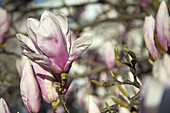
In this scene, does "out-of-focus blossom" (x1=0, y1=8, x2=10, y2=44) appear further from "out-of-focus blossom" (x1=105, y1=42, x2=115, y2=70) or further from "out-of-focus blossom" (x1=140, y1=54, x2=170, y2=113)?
"out-of-focus blossom" (x1=140, y1=54, x2=170, y2=113)

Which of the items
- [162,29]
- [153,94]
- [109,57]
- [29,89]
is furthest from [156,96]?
[109,57]

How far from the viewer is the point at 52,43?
1.81 feet

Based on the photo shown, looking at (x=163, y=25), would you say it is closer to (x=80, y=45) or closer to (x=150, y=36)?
(x=150, y=36)

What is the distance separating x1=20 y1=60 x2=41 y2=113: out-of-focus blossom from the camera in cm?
58

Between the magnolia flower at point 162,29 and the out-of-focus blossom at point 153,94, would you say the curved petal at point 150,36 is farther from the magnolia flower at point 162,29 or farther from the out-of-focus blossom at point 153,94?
the out-of-focus blossom at point 153,94

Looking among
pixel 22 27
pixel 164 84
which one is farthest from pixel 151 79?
pixel 22 27

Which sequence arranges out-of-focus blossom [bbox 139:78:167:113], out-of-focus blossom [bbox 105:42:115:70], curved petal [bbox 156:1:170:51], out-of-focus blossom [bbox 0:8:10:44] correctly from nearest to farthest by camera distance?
out-of-focus blossom [bbox 139:78:167:113], curved petal [bbox 156:1:170:51], out-of-focus blossom [bbox 0:8:10:44], out-of-focus blossom [bbox 105:42:115:70]

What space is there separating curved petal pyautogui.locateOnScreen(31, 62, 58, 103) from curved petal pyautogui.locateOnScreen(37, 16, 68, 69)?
0.04 metres

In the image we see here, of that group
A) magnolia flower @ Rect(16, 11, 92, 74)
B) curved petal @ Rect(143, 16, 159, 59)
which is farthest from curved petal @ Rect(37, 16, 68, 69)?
curved petal @ Rect(143, 16, 159, 59)

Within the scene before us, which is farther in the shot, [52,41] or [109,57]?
[109,57]

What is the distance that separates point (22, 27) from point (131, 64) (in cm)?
378

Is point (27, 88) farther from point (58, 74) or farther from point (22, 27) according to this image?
point (22, 27)

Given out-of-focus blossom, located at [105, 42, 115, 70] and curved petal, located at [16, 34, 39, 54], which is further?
out-of-focus blossom, located at [105, 42, 115, 70]

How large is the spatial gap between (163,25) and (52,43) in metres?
→ 0.27
